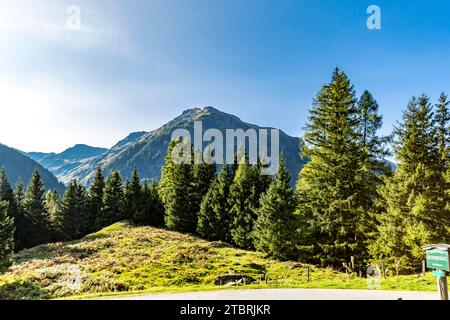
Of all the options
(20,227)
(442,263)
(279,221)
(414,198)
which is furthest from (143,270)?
(20,227)

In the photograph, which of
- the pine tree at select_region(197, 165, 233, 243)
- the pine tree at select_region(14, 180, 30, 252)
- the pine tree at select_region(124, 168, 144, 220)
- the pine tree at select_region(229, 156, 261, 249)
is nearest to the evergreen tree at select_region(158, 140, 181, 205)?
the pine tree at select_region(124, 168, 144, 220)

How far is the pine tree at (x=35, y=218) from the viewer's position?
64631mm

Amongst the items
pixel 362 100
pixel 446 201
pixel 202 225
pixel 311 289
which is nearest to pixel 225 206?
pixel 202 225

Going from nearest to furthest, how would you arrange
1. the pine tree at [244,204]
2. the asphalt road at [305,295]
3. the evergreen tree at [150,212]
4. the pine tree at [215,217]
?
the asphalt road at [305,295], the pine tree at [244,204], the pine tree at [215,217], the evergreen tree at [150,212]

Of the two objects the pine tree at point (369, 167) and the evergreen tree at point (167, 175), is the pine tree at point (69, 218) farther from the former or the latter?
the pine tree at point (369, 167)

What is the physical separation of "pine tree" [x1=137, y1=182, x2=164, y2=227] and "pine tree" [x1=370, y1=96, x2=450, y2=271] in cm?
4648

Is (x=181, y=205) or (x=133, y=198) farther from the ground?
(x=133, y=198)

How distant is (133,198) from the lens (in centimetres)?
6625

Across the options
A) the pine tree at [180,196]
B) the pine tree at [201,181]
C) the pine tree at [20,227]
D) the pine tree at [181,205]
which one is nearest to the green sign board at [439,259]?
the pine tree at [180,196]

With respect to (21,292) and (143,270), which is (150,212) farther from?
(21,292)

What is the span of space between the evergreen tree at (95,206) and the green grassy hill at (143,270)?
18794 mm

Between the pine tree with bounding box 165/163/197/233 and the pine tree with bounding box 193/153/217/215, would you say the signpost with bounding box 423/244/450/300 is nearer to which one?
the pine tree with bounding box 165/163/197/233

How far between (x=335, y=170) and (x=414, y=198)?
7.51 metres
